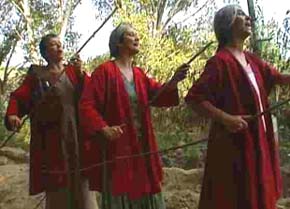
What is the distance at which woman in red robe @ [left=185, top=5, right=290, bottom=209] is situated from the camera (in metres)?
2.66

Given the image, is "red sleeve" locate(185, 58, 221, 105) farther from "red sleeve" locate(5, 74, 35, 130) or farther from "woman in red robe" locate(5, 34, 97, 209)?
"red sleeve" locate(5, 74, 35, 130)

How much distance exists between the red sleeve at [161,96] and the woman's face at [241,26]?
67cm

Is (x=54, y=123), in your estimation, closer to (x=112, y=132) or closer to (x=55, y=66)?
(x=55, y=66)

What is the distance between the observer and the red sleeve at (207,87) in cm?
268

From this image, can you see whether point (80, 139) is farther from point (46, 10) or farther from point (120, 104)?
point (46, 10)

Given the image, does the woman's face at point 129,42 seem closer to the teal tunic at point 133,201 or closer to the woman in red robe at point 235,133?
the teal tunic at point 133,201

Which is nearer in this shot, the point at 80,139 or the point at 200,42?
the point at 80,139

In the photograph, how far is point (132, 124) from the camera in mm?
3303

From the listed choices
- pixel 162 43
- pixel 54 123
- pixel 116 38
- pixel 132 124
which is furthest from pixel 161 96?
pixel 162 43

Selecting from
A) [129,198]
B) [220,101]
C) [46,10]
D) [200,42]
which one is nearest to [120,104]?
[129,198]

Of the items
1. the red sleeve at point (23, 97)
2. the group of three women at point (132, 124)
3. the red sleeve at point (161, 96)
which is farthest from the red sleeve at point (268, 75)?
the red sleeve at point (23, 97)

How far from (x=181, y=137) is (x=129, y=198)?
4357 millimetres

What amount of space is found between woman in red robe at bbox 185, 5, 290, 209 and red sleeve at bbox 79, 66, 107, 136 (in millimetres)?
580

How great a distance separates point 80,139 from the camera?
12.2 feet
